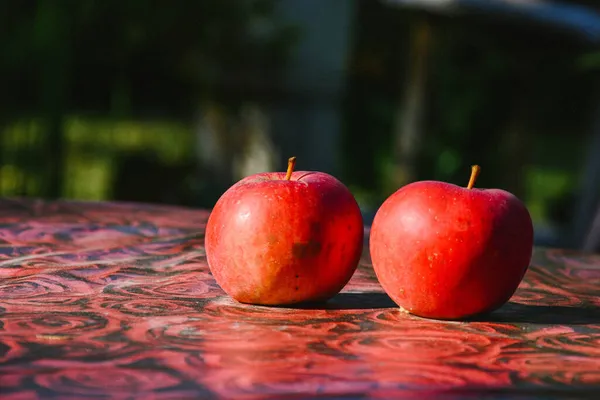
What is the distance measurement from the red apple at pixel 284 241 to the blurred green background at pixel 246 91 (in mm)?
3674

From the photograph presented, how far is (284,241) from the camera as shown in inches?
57.8

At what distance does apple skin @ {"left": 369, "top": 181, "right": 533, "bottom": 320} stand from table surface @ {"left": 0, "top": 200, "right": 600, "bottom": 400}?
3 cm

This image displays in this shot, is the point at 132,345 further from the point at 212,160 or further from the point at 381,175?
the point at 381,175

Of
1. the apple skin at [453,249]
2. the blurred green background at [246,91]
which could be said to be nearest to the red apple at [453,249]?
the apple skin at [453,249]

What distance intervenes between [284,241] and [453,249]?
24cm

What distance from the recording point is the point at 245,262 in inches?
58.5

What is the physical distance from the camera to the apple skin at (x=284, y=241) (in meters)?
1.47

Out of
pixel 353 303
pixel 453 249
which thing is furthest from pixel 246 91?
pixel 453 249

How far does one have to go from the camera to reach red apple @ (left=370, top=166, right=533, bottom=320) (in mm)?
1432

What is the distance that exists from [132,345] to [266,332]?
18cm

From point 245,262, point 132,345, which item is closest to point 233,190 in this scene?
point 245,262

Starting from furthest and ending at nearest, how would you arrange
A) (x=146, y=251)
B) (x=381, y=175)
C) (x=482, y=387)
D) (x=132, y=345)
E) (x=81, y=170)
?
1. (x=381, y=175)
2. (x=81, y=170)
3. (x=146, y=251)
4. (x=132, y=345)
5. (x=482, y=387)

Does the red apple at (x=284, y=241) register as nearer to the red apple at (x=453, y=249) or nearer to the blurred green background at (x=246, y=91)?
the red apple at (x=453, y=249)

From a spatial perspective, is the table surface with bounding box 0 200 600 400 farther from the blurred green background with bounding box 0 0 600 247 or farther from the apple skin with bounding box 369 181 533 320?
the blurred green background with bounding box 0 0 600 247
